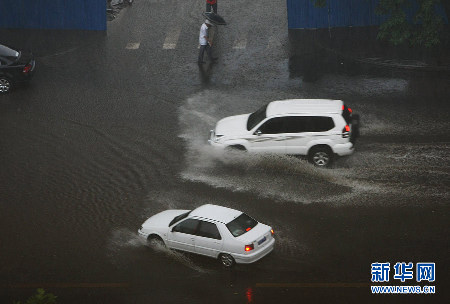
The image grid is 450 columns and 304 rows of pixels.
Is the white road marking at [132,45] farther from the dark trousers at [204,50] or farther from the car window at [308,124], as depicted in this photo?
the car window at [308,124]

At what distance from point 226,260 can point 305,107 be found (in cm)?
668

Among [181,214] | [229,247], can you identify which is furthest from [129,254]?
[229,247]

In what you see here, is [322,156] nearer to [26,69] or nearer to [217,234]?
[217,234]

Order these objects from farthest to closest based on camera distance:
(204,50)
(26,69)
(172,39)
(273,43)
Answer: (172,39) < (273,43) < (204,50) < (26,69)

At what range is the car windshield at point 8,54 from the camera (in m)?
25.4

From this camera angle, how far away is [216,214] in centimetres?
1573

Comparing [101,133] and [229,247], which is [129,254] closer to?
[229,247]

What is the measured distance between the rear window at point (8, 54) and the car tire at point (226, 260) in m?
14.5

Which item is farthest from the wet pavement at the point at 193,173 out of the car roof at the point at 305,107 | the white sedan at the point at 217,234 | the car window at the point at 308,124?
the car roof at the point at 305,107

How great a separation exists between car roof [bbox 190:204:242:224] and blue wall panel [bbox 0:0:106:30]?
1749 cm

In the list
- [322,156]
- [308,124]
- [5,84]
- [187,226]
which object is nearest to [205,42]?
[5,84]

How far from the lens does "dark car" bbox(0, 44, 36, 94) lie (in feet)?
83.0

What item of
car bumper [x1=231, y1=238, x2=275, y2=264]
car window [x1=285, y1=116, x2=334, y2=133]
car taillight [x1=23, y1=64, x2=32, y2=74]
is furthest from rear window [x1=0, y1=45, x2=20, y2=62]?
car bumper [x1=231, y1=238, x2=275, y2=264]

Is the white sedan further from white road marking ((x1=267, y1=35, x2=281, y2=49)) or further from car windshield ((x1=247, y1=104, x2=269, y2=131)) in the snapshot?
white road marking ((x1=267, y1=35, x2=281, y2=49))
